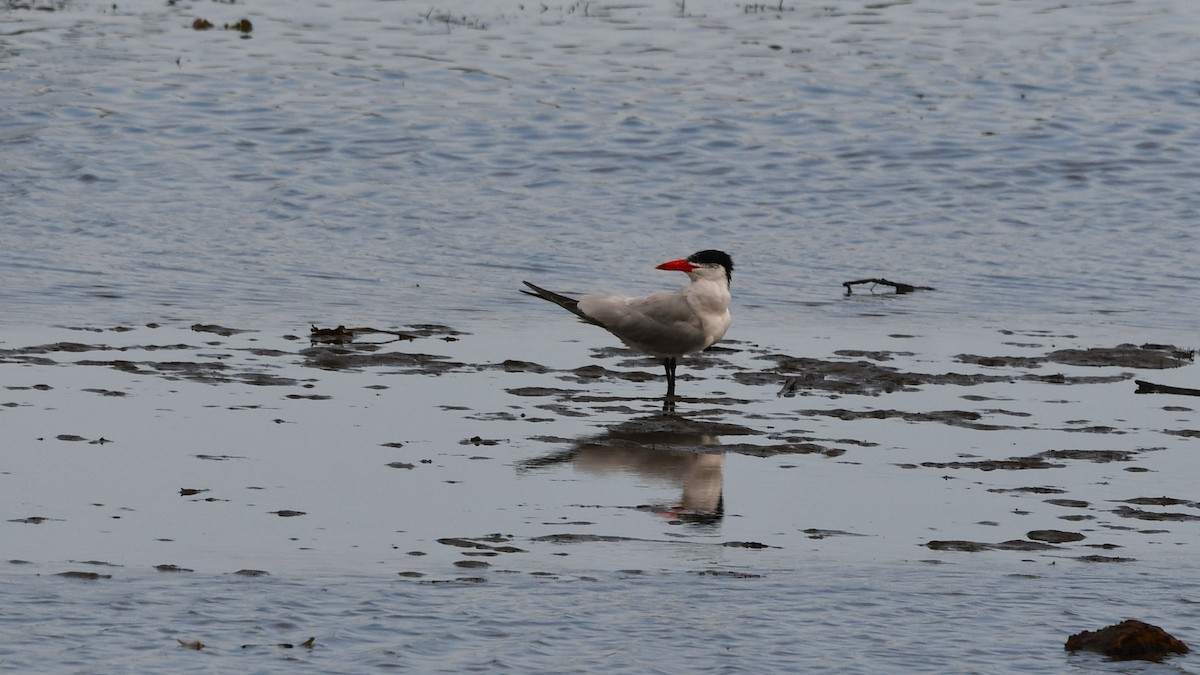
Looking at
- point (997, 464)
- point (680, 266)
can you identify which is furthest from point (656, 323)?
point (997, 464)

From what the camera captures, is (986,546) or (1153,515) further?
(1153,515)

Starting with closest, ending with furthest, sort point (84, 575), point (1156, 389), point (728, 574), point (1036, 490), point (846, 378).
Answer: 1. point (84, 575)
2. point (728, 574)
3. point (1036, 490)
4. point (1156, 389)
5. point (846, 378)

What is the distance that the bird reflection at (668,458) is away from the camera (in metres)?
9.64

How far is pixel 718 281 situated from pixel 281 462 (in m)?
4.33

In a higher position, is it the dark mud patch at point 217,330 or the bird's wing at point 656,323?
the bird's wing at point 656,323

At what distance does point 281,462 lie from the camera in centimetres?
1018

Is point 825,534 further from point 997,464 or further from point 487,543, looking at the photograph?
point 997,464

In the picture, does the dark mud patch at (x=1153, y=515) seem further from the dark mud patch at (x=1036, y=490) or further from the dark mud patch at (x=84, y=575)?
the dark mud patch at (x=84, y=575)

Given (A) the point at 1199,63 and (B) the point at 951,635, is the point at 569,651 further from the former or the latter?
(A) the point at 1199,63

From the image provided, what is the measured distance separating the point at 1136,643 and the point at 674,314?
627cm

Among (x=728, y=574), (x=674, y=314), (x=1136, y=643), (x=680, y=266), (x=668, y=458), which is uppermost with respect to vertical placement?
(x=680, y=266)

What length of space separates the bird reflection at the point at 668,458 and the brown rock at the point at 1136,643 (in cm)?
252

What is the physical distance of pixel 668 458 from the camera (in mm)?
10805

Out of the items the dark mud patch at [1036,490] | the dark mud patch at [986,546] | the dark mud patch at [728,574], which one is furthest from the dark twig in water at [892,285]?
the dark mud patch at [728,574]
